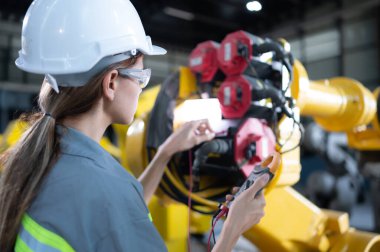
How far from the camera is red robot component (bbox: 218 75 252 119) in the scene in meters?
1.38

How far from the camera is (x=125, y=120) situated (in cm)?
91

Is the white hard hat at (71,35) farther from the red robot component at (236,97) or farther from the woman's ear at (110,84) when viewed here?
the red robot component at (236,97)

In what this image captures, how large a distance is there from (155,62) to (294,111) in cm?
853

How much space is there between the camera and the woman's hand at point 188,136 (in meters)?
1.48

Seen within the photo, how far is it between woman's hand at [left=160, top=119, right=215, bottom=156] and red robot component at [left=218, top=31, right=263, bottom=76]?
0.24m

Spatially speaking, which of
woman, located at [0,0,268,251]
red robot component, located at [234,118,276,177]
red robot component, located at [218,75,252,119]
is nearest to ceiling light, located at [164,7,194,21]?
red robot component, located at [218,75,252,119]

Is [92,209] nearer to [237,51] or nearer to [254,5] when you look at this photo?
[254,5]

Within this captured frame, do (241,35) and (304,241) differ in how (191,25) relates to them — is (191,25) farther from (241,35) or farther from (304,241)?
(304,241)

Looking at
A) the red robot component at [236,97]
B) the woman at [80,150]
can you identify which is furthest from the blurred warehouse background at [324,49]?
the woman at [80,150]

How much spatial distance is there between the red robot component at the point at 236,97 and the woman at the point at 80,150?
1.66 ft

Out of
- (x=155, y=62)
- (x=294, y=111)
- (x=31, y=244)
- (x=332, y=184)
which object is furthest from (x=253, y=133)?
(x=155, y=62)

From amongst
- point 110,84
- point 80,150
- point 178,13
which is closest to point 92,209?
point 80,150

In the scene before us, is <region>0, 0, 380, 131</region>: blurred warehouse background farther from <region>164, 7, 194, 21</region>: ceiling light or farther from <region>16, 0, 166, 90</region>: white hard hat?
<region>16, 0, 166, 90</region>: white hard hat

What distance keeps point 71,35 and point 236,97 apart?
0.73 m
